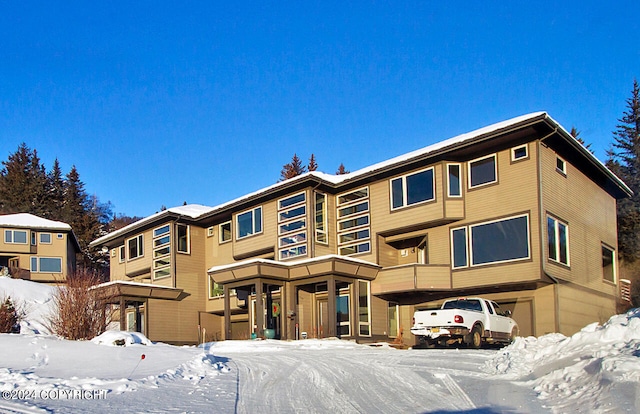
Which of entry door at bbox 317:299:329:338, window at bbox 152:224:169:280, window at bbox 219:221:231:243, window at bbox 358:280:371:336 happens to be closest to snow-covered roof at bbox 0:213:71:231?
window at bbox 152:224:169:280

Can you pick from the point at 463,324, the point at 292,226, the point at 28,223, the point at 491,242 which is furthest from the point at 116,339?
the point at 28,223

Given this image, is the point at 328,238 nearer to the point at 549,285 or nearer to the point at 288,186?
the point at 288,186

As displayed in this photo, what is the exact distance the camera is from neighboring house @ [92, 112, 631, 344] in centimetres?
2255

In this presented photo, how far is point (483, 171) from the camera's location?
24.2 metres

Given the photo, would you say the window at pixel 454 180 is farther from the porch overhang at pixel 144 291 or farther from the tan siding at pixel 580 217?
the porch overhang at pixel 144 291

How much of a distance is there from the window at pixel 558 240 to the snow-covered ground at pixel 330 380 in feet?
32.6

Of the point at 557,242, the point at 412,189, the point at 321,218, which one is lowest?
the point at 557,242

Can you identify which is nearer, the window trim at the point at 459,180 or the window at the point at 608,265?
the window trim at the point at 459,180

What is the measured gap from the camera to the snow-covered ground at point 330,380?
26.7 feet

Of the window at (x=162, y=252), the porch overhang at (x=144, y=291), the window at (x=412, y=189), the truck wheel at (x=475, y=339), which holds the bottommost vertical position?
the truck wheel at (x=475, y=339)

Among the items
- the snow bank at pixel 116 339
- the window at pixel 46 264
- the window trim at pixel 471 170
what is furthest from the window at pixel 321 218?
the window at pixel 46 264

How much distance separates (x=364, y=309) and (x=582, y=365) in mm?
17101

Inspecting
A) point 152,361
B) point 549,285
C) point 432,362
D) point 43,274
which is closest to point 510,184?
point 549,285

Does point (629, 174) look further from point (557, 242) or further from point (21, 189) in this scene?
point (21, 189)
